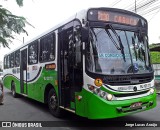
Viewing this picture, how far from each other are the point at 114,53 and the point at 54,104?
3.04 m

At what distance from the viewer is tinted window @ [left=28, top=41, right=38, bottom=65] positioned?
33.4ft

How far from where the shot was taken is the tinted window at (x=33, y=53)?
33.4ft

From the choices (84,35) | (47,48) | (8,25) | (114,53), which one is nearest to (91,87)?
(114,53)

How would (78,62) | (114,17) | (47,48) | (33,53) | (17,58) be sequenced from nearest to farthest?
(78,62), (114,17), (47,48), (33,53), (17,58)

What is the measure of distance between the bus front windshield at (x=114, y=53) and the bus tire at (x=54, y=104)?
250cm

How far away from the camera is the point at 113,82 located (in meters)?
5.96

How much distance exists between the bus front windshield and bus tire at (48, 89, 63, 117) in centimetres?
250

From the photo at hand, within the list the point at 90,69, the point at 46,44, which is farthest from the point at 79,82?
the point at 46,44

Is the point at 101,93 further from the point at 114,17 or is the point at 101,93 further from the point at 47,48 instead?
the point at 47,48

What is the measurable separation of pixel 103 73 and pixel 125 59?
0.80 m

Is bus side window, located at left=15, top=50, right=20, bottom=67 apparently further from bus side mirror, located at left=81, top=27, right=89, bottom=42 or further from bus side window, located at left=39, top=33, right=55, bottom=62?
bus side mirror, located at left=81, top=27, right=89, bottom=42

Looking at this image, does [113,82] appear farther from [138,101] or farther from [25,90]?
[25,90]

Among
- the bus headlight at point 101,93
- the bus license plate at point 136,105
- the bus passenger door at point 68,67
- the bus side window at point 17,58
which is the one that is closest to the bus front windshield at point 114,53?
the bus headlight at point 101,93

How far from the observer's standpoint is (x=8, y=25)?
414 centimetres
